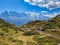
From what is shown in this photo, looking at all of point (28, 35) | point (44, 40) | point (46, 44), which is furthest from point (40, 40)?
point (28, 35)

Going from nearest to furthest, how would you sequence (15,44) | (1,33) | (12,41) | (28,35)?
1. (15,44)
2. (12,41)
3. (1,33)
4. (28,35)

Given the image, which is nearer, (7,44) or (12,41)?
(7,44)

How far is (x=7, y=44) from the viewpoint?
34.3 m

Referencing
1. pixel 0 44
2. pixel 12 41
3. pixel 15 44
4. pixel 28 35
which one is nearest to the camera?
pixel 0 44

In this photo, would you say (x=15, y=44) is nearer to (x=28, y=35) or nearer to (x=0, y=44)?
(x=0, y=44)

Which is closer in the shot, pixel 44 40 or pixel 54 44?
pixel 54 44

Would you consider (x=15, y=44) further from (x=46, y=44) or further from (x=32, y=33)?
(x=32, y=33)

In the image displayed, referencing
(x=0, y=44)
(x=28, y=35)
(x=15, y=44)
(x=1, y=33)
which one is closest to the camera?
(x=0, y=44)

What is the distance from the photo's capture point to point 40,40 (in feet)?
131

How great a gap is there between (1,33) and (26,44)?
965cm

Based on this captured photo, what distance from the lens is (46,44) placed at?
35344 millimetres

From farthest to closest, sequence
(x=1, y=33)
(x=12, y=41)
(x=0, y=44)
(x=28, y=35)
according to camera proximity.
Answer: (x=28, y=35) → (x=1, y=33) → (x=12, y=41) → (x=0, y=44)

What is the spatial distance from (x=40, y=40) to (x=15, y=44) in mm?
6854

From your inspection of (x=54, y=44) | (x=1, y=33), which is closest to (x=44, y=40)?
(x=54, y=44)
